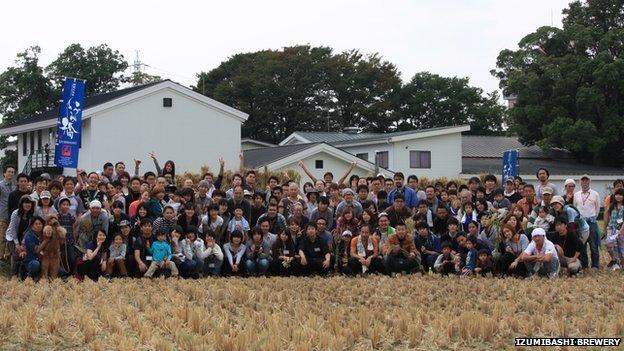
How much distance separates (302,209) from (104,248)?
3.51 metres

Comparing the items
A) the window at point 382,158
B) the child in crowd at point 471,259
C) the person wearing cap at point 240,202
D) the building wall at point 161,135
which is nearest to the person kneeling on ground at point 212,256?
the person wearing cap at point 240,202

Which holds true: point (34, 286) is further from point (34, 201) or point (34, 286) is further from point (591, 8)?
point (591, 8)

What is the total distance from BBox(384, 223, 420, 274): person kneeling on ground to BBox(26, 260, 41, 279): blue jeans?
18.3 feet

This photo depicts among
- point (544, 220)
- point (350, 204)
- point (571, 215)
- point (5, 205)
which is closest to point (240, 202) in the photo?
point (350, 204)

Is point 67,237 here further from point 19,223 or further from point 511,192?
point 511,192

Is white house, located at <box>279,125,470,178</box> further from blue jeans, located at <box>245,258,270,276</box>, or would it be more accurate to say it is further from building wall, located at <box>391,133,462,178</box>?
blue jeans, located at <box>245,258,270,276</box>

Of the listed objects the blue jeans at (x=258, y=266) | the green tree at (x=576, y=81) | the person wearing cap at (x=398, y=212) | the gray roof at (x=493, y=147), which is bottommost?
the blue jeans at (x=258, y=266)

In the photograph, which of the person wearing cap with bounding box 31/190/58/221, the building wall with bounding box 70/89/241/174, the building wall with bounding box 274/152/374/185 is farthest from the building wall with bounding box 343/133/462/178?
the person wearing cap with bounding box 31/190/58/221

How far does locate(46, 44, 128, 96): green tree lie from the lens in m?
44.8

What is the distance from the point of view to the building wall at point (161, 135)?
31.9 m

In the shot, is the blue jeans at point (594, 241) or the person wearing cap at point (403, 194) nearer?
the blue jeans at point (594, 241)

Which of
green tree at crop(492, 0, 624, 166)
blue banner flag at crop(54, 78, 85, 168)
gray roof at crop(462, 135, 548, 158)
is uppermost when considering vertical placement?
green tree at crop(492, 0, 624, 166)

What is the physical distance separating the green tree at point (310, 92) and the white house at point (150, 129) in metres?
17.0

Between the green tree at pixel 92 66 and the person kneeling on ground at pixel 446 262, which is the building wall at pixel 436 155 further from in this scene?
the person kneeling on ground at pixel 446 262
